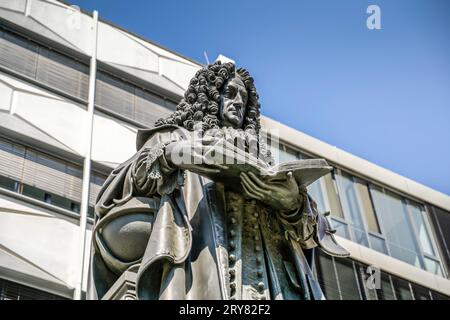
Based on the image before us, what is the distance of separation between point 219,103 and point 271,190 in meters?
1.51

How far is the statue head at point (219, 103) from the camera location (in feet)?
23.9

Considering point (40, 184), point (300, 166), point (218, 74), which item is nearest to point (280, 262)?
point (300, 166)

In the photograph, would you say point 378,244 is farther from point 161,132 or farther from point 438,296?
point 161,132

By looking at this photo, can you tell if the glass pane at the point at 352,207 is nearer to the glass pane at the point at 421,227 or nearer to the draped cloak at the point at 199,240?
the glass pane at the point at 421,227

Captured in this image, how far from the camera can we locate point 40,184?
22.8 m

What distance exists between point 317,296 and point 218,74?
2.40 metres

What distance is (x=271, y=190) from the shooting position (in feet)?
20.4

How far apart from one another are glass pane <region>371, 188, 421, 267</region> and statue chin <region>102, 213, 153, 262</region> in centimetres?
2319

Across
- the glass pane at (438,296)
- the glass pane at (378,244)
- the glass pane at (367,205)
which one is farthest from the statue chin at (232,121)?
the glass pane at (438,296)

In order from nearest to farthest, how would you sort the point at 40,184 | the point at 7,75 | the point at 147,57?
the point at 40,184, the point at 7,75, the point at 147,57

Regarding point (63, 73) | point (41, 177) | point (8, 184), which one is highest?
point (63, 73)

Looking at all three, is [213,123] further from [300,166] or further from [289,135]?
[289,135]

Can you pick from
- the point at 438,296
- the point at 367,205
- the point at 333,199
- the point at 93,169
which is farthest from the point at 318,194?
the point at 93,169

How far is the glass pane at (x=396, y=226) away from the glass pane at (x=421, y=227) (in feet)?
0.99
